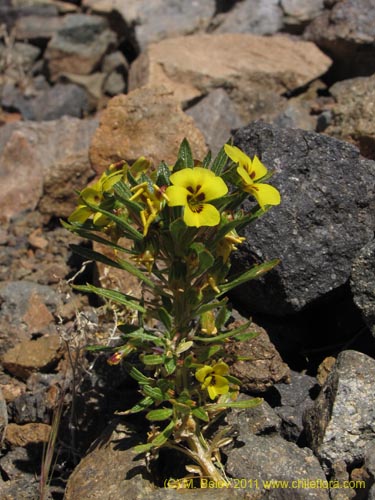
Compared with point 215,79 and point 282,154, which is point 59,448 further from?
point 215,79

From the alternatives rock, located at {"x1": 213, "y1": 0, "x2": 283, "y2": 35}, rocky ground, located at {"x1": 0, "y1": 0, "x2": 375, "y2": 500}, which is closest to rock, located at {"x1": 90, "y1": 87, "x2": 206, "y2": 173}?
rocky ground, located at {"x1": 0, "y1": 0, "x2": 375, "y2": 500}

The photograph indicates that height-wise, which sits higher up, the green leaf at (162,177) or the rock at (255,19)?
the green leaf at (162,177)

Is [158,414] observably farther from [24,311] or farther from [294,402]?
[24,311]

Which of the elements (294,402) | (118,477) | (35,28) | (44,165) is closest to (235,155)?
(294,402)

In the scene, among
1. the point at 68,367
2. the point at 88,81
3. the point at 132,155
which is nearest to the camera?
the point at 68,367

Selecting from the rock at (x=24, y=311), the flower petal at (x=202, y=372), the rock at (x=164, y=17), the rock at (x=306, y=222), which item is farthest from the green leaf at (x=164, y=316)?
the rock at (x=164, y=17)

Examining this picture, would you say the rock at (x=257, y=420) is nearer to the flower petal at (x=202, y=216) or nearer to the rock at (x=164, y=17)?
the flower petal at (x=202, y=216)

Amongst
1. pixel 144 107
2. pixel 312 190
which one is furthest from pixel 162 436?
pixel 144 107

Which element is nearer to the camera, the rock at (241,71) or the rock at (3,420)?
the rock at (3,420)

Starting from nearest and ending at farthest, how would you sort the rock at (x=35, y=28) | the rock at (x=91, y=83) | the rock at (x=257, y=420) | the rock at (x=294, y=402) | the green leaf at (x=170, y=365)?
the green leaf at (x=170, y=365) < the rock at (x=257, y=420) < the rock at (x=294, y=402) < the rock at (x=91, y=83) < the rock at (x=35, y=28)
